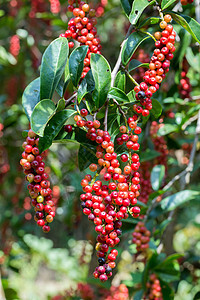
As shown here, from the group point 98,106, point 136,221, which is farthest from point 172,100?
point 98,106

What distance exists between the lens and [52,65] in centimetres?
74

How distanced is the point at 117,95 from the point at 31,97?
0.19 m

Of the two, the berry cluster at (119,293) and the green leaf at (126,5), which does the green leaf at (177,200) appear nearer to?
the berry cluster at (119,293)

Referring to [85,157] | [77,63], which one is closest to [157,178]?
[85,157]

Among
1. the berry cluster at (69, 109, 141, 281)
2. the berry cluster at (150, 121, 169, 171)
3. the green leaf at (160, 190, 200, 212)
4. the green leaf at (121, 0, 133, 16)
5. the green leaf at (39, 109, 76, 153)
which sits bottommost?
the green leaf at (160, 190, 200, 212)

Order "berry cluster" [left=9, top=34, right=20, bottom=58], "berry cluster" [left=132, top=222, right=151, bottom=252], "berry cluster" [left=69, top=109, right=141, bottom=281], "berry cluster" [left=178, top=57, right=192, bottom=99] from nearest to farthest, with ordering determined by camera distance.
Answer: "berry cluster" [left=69, top=109, right=141, bottom=281] → "berry cluster" [left=132, top=222, right=151, bottom=252] → "berry cluster" [left=178, top=57, right=192, bottom=99] → "berry cluster" [left=9, top=34, right=20, bottom=58]

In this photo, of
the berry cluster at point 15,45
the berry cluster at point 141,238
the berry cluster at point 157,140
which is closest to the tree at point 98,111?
the berry cluster at point 141,238

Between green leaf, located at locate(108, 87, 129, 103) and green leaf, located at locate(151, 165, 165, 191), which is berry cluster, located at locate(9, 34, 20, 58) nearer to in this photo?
green leaf, located at locate(151, 165, 165, 191)

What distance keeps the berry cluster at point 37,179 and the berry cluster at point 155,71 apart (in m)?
0.23

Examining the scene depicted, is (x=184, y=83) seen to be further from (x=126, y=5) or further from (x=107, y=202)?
(x=107, y=202)

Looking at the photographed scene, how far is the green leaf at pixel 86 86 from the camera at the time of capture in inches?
29.8

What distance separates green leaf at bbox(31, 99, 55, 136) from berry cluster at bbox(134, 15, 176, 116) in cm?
Answer: 18

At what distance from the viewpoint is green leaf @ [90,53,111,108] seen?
753 mm

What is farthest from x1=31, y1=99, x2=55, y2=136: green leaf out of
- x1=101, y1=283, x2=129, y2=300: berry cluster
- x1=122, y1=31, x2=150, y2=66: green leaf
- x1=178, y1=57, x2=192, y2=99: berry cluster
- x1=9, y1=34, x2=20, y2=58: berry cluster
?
x1=9, y1=34, x2=20, y2=58: berry cluster
